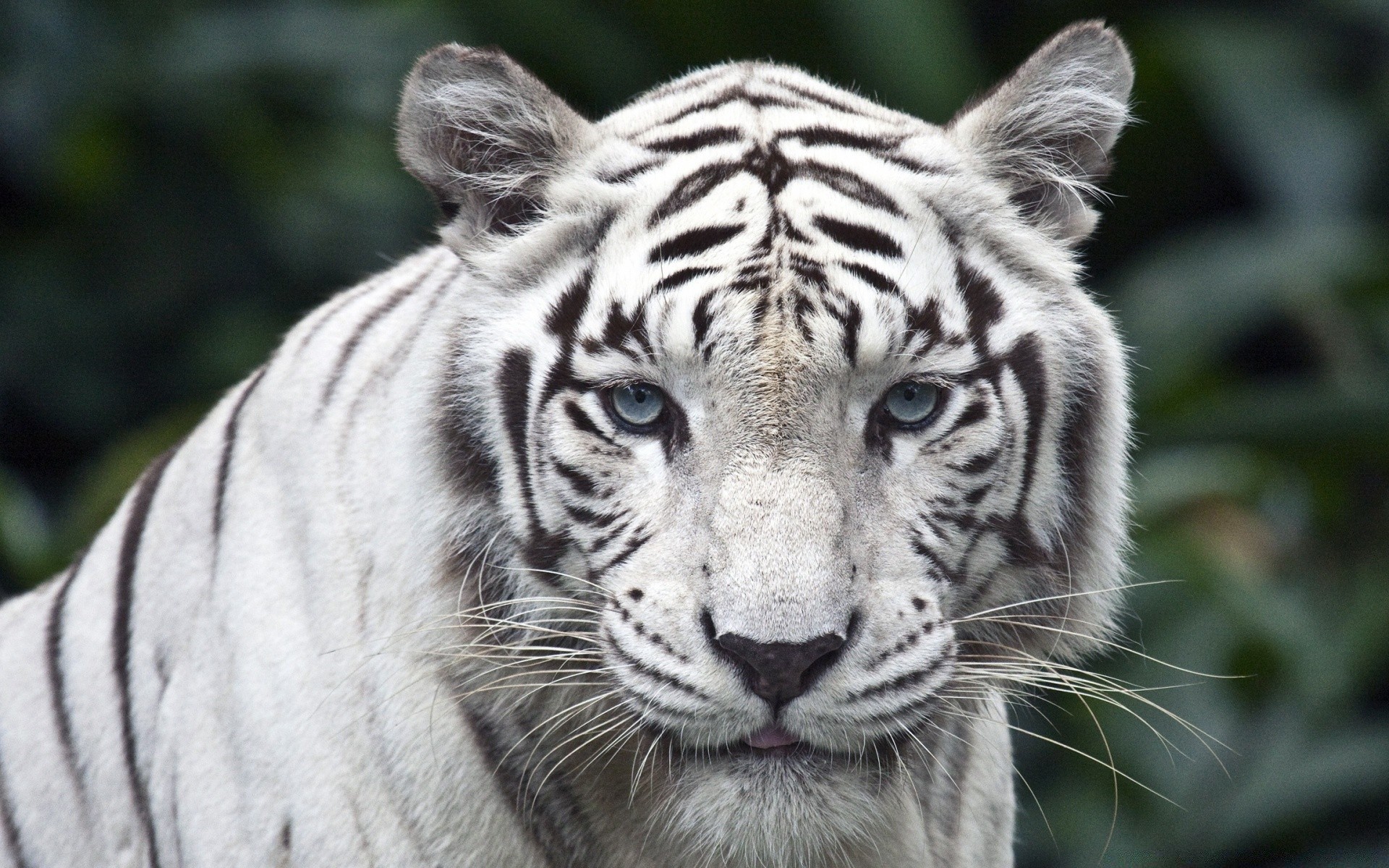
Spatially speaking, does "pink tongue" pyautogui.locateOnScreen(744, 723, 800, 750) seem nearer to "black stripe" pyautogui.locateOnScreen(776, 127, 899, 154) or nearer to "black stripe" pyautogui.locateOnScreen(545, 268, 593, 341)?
"black stripe" pyautogui.locateOnScreen(545, 268, 593, 341)

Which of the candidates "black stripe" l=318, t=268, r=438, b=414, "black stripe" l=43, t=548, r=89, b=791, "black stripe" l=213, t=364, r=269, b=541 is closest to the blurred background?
"black stripe" l=43, t=548, r=89, b=791

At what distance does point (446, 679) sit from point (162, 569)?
0.52 metres

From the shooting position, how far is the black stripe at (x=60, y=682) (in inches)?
86.4

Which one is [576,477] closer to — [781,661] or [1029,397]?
[781,661]

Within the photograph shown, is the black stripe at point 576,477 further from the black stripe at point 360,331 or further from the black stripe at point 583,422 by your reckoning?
the black stripe at point 360,331

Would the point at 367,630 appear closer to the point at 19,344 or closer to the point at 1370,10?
the point at 19,344

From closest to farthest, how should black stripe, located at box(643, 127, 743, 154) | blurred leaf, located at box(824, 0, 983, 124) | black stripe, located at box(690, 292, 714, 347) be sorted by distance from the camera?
black stripe, located at box(690, 292, 714, 347), black stripe, located at box(643, 127, 743, 154), blurred leaf, located at box(824, 0, 983, 124)

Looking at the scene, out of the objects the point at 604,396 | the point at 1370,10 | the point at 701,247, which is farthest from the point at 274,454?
the point at 1370,10

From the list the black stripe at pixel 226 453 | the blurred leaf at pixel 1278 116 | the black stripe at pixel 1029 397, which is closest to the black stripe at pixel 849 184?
the black stripe at pixel 1029 397

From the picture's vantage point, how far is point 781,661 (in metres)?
1.55

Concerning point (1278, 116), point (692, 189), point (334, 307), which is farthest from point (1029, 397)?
point (1278, 116)

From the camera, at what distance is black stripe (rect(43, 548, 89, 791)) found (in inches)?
86.4

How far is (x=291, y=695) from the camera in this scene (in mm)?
1854

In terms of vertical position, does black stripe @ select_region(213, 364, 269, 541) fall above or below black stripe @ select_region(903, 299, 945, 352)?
below
